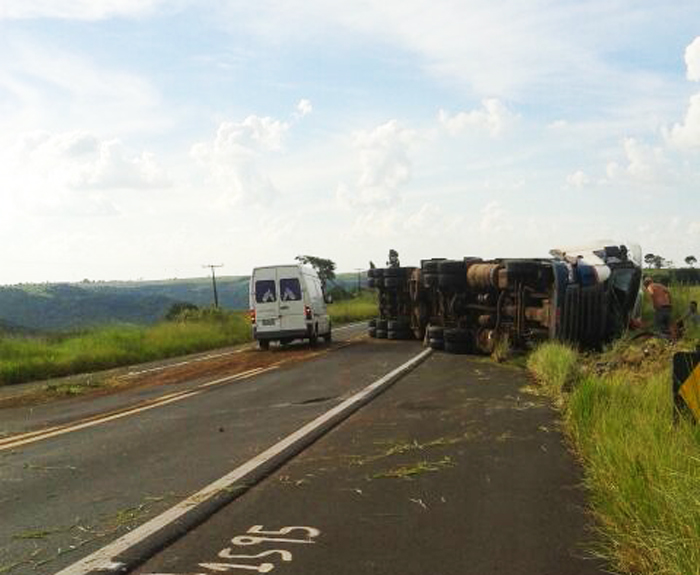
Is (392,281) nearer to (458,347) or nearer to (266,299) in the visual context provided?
(266,299)

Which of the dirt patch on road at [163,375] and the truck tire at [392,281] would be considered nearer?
the dirt patch on road at [163,375]

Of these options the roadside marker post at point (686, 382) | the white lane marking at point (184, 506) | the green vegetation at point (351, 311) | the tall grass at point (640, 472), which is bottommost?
the green vegetation at point (351, 311)

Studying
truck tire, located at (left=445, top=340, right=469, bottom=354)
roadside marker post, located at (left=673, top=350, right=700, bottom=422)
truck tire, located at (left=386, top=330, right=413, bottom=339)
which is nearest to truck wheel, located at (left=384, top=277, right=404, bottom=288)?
truck tire, located at (left=386, top=330, right=413, bottom=339)

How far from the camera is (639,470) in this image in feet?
17.9

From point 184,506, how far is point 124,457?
241 cm

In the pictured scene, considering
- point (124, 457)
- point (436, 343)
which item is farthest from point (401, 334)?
point (124, 457)

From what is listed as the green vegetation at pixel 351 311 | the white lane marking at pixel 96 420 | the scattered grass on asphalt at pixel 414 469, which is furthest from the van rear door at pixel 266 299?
the green vegetation at pixel 351 311

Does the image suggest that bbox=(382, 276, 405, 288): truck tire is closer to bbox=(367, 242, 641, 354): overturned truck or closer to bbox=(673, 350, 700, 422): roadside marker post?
bbox=(367, 242, 641, 354): overturned truck

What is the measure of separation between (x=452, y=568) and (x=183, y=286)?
625ft

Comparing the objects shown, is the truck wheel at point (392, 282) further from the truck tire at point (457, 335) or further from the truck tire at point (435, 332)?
the truck tire at point (457, 335)

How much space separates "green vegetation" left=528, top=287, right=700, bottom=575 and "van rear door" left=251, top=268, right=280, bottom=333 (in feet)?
44.9

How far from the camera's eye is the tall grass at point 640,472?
4.33 meters

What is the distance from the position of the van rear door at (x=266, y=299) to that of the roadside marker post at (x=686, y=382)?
1747cm

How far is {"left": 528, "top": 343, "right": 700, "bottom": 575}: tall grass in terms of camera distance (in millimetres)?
4332
